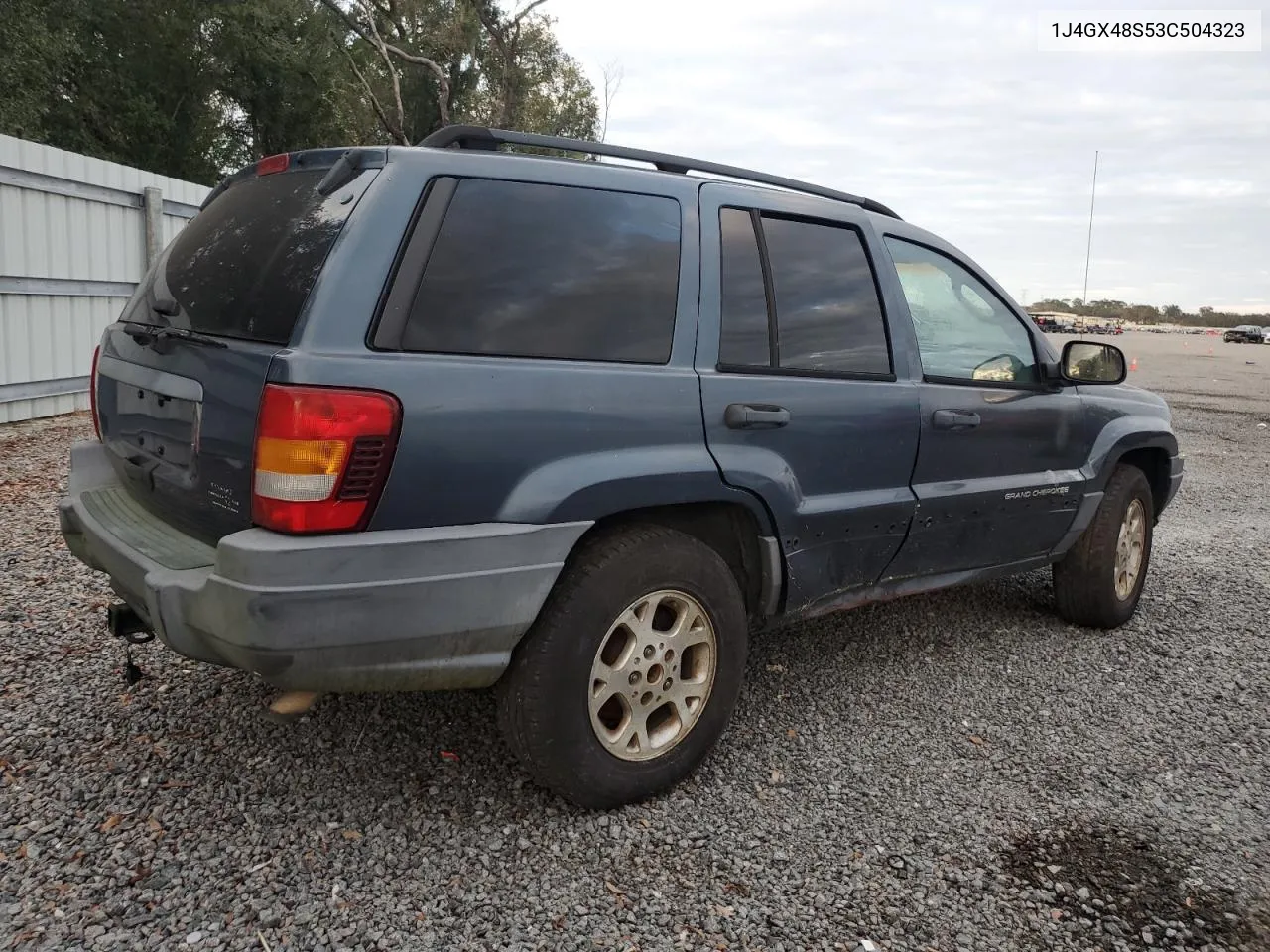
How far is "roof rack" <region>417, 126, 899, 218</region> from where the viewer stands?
282 centimetres

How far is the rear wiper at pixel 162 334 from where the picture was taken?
8.39 feet

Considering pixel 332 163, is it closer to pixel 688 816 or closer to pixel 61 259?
pixel 688 816

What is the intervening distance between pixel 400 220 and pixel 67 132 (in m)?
25.5

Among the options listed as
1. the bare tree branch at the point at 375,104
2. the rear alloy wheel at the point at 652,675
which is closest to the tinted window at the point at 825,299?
the rear alloy wheel at the point at 652,675

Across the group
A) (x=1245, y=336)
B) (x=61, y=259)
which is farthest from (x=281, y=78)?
(x=1245, y=336)

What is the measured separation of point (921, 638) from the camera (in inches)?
173

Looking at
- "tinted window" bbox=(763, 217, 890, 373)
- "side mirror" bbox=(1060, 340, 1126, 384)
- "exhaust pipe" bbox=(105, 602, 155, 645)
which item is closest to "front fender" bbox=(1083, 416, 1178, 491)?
"side mirror" bbox=(1060, 340, 1126, 384)

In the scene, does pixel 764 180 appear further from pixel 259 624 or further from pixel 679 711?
pixel 259 624

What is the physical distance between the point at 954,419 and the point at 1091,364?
39.8 inches

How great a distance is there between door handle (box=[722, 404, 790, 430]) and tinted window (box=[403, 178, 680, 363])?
28cm

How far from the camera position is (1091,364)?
4145mm

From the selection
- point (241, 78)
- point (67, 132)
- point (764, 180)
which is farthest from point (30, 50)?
point (764, 180)

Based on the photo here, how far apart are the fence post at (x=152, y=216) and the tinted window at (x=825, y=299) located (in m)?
7.97

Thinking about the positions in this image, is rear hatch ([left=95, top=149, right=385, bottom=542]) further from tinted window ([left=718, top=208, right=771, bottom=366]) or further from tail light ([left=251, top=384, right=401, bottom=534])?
tinted window ([left=718, top=208, right=771, bottom=366])
